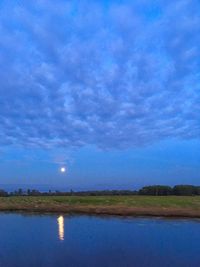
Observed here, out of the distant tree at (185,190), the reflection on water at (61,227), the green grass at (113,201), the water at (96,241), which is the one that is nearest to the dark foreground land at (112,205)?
the green grass at (113,201)

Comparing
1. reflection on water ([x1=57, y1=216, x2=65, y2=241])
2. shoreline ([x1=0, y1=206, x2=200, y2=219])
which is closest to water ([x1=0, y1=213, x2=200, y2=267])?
reflection on water ([x1=57, y1=216, x2=65, y2=241])

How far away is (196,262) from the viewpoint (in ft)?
118

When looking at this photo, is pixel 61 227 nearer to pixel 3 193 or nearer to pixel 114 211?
pixel 114 211

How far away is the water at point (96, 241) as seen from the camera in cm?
3562

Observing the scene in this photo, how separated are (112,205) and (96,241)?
27697 mm

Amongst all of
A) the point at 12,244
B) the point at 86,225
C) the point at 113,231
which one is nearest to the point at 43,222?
the point at 86,225

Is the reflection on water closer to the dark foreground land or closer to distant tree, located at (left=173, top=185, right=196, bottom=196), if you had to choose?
the dark foreground land

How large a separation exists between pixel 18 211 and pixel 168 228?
2909 cm

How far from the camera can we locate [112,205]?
72.8 meters

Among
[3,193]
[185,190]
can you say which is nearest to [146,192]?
[185,190]

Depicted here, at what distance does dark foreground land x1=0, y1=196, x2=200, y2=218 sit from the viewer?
67.8m

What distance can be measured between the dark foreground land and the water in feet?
17.4

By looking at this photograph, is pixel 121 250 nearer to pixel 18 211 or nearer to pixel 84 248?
pixel 84 248

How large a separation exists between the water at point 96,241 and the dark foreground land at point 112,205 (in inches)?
209
